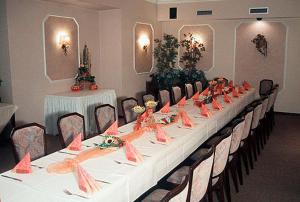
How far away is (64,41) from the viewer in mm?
6766

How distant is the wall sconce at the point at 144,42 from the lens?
8.63 metres

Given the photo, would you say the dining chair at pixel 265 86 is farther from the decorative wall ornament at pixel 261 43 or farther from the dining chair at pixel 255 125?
the dining chair at pixel 255 125

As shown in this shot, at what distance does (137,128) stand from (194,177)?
1485mm

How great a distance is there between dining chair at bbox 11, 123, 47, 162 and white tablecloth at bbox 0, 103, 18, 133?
2222mm

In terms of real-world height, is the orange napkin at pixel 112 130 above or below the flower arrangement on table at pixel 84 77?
below

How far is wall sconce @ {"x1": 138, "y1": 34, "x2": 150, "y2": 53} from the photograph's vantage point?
28.3ft

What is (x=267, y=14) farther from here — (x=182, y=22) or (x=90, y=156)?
(x=90, y=156)

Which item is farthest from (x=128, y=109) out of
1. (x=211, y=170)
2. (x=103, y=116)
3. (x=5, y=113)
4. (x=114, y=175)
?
(x=114, y=175)

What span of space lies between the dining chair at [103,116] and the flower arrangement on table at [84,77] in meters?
2.69

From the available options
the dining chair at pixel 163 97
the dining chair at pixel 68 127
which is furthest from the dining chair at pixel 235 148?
A: the dining chair at pixel 163 97

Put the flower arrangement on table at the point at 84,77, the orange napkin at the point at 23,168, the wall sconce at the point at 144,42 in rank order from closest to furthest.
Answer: the orange napkin at the point at 23,168
the flower arrangement on table at the point at 84,77
the wall sconce at the point at 144,42

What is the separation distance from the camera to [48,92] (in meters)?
6.48

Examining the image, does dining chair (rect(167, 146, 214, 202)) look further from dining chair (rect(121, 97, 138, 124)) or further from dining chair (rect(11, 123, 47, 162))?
dining chair (rect(121, 97, 138, 124))

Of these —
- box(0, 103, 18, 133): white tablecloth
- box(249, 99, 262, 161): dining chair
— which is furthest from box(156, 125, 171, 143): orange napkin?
box(0, 103, 18, 133): white tablecloth
